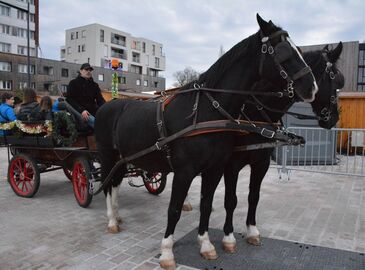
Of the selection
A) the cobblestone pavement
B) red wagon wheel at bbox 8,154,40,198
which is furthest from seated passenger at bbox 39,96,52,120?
the cobblestone pavement

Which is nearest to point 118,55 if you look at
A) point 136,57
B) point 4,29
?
point 136,57

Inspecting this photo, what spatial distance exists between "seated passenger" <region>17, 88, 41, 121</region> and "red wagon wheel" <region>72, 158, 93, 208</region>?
1.36m

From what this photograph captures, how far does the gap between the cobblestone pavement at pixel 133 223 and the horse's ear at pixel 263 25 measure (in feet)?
8.40

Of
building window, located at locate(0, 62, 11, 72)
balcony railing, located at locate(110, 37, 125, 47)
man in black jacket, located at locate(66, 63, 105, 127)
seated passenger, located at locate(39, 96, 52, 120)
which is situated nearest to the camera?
man in black jacket, located at locate(66, 63, 105, 127)

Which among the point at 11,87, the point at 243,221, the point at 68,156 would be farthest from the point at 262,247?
the point at 11,87

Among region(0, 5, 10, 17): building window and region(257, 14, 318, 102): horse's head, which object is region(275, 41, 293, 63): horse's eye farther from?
region(0, 5, 10, 17): building window

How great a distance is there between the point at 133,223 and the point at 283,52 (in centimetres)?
331

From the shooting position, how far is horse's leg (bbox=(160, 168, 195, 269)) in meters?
3.46

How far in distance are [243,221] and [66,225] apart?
2.64 meters

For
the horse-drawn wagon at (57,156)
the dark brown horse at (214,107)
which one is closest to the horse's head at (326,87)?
the dark brown horse at (214,107)

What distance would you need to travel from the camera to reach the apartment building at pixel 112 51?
64.9 metres

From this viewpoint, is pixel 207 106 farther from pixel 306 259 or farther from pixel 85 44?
pixel 85 44

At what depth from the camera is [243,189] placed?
7305 millimetres

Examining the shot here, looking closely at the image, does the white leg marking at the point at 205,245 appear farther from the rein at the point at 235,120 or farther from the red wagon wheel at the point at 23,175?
the red wagon wheel at the point at 23,175
